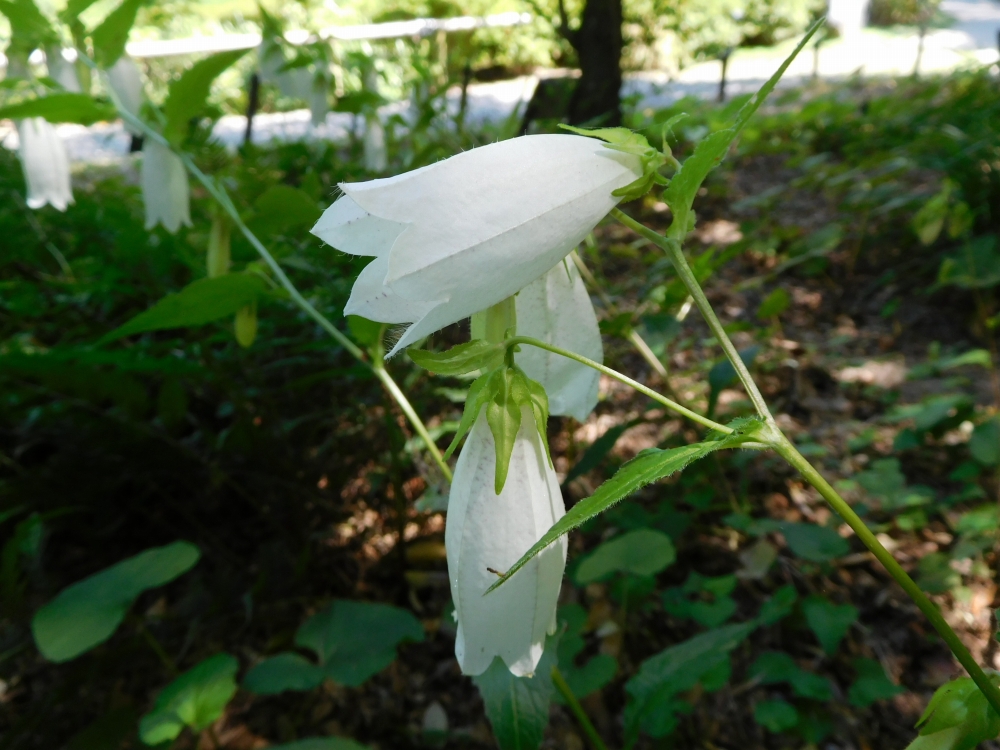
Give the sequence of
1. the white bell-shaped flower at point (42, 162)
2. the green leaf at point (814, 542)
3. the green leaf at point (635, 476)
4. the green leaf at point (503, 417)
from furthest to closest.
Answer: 1. the white bell-shaped flower at point (42, 162)
2. the green leaf at point (814, 542)
3. the green leaf at point (503, 417)
4. the green leaf at point (635, 476)

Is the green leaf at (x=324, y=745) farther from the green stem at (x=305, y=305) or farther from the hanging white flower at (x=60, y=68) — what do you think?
the hanging white flower at (x=60, y=68)

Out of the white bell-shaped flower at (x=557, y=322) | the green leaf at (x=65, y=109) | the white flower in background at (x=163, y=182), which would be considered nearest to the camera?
the white bell-shaped flower at (x=557, y=322)

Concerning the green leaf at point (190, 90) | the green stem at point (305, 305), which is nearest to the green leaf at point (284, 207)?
the green stem at point (305, 305)

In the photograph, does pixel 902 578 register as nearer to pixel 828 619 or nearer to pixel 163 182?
pixel 828 619

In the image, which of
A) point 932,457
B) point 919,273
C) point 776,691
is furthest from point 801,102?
point 776,691

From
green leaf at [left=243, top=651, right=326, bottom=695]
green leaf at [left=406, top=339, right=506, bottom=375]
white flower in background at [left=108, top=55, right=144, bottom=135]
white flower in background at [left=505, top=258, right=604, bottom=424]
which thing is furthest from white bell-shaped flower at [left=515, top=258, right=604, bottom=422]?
white flower in background at [left=108, top=55, right=144, bottom=135]
